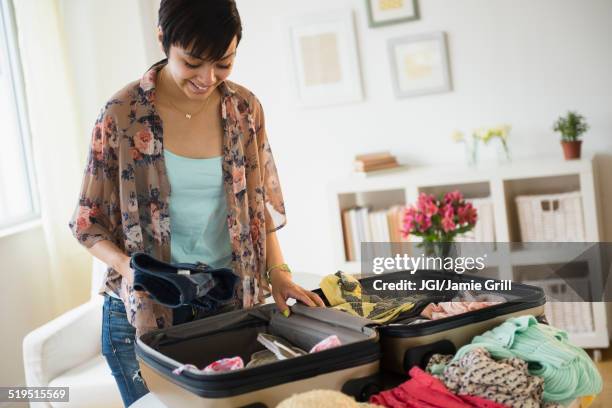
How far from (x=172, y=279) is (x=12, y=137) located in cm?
263

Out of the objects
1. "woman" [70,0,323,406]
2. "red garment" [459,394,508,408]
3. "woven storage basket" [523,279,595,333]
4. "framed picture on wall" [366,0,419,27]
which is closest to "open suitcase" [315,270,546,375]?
"red garment" [459,394,508,408]

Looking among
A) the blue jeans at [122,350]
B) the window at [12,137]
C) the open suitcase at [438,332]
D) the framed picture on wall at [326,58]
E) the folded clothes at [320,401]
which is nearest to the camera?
the folded clothes at [320,401]

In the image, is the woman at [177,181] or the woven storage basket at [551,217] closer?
the woman at [177,181]

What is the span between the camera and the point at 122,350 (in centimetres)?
168

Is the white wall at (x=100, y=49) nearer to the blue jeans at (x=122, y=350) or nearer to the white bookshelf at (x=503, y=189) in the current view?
the white bookshelf at (x=503, y=189)

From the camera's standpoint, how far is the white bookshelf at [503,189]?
11.2 feet

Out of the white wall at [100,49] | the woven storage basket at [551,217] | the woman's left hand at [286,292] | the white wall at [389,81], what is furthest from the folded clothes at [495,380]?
the white wall at [100,49]

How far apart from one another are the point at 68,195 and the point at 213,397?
9.58 ft

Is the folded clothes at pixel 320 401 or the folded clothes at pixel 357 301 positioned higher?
the folded clothes at pixel 357 301

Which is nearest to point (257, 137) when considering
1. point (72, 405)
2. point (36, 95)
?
point (72, 405)

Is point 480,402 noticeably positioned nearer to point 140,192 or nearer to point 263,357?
point 263,357

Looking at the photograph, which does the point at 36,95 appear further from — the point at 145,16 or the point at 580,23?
the point at 580,23

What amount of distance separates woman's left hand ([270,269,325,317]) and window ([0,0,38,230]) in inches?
91.1

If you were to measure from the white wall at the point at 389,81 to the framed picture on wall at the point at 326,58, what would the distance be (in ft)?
0.17
